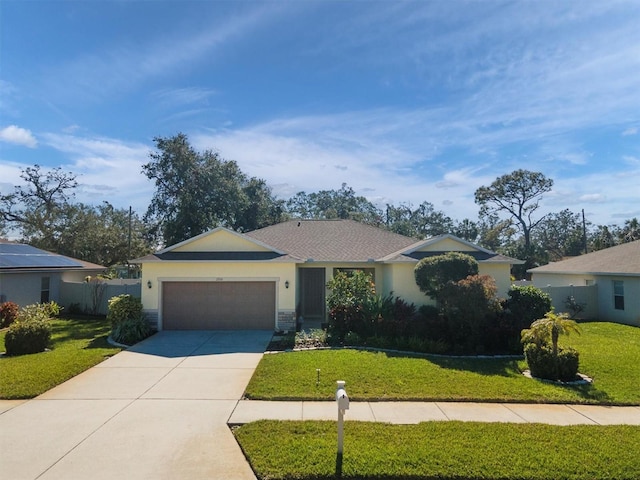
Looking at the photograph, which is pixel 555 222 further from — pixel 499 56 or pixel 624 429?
pixel 624 429

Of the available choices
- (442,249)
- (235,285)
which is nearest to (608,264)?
(442,249)

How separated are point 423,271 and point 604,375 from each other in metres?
5.80

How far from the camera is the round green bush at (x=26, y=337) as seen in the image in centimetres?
1153

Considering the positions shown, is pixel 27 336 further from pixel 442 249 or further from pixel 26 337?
pixel 442 249

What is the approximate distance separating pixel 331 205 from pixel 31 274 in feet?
132

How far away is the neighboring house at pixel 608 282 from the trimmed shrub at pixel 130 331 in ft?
62.9

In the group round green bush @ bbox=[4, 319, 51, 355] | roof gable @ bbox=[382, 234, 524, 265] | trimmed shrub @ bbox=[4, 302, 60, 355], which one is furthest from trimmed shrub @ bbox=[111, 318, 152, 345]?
roof gable @ bbox=[382, 234, 524, 265]

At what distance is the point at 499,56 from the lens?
36.3ft

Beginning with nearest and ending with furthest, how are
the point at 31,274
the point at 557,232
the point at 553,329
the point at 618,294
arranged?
the point at 553,329
the point at 618,294
the point at 31,274
the point at 557,232

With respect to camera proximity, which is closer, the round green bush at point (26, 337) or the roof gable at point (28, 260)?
the round green bush at point (26, 337)

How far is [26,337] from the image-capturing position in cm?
1162

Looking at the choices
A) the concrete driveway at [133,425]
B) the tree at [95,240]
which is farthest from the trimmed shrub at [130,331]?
the tree at [95,240]

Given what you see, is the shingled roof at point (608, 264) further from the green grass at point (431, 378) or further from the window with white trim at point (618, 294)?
the green grass at point (431, 378)

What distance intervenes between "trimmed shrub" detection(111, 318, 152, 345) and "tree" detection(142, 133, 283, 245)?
12647 millimetres
